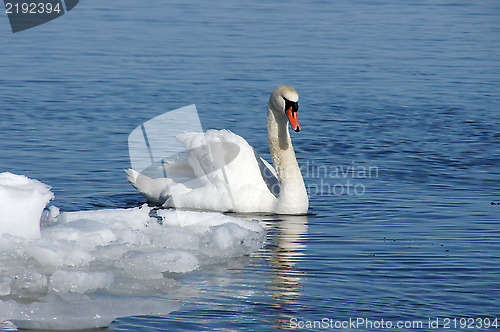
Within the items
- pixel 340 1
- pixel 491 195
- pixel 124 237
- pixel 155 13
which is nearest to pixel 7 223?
pixel 124 237

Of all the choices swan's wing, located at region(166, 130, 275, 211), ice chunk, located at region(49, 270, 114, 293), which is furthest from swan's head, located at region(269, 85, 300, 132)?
ice chunk, located at region(49, 270, 114, 293)

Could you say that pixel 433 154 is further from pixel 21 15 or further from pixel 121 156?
pixel 21 15

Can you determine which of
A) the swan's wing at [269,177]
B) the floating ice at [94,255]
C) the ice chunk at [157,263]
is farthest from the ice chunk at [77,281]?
the swan's wing at [269,177]

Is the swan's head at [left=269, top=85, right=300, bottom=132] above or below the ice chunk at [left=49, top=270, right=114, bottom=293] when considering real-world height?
above

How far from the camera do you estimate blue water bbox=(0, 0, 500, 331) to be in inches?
269

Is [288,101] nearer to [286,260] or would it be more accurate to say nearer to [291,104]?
[291,104]

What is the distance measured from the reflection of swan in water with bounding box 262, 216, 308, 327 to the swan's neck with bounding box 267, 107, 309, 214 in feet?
0.46

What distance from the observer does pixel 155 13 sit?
1028 inches

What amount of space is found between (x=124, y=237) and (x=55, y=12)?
21.2 m

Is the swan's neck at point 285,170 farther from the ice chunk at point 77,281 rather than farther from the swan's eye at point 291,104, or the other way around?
the ice chunk at point 77,281

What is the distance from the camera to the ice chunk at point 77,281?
641cm

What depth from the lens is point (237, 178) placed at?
9.72 metres

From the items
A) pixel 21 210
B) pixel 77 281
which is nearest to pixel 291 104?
pixel 21 210

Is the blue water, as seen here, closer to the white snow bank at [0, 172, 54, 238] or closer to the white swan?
the white swan
